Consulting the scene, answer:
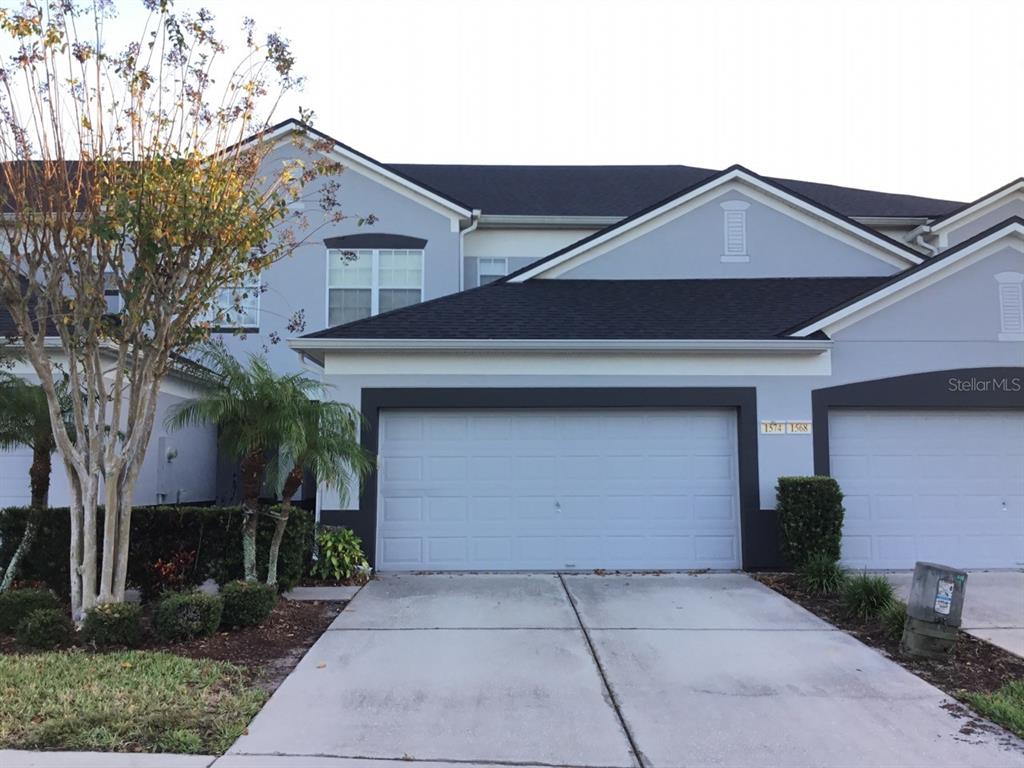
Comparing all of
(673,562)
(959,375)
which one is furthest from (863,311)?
(673,562)

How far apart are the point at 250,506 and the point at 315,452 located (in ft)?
3.03

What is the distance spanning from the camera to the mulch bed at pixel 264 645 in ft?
21.1

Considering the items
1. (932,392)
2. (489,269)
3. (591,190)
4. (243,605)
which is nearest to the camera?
(243,605)

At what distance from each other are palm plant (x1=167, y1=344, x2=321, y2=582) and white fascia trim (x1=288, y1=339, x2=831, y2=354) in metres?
2.24

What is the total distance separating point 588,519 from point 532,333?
9.23 ft

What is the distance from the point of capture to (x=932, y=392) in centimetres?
1093

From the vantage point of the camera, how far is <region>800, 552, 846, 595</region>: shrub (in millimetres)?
9289

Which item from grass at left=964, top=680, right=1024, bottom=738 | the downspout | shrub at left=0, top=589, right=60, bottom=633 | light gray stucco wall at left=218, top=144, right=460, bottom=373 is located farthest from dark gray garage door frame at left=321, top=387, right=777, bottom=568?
the downspout

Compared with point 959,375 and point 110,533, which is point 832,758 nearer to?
point 110,533

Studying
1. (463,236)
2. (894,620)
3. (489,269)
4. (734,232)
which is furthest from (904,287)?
(463,236)

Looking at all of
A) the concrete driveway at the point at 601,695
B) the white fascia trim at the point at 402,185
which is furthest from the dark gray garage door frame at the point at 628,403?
the white fascia trim at the point at 402,185

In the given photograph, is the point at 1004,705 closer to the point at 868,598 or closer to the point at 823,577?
the point at 868,598

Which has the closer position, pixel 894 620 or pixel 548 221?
pixel 894 620

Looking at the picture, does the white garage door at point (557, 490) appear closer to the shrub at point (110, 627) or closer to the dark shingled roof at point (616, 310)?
the dark shingled roof at point (616, 310)
